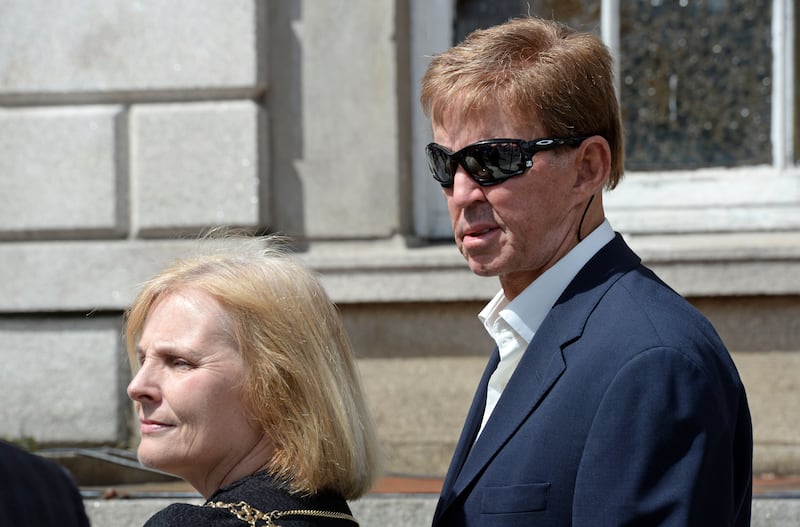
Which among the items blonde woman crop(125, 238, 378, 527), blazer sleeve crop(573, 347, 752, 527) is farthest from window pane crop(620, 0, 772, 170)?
blazer sleeve crop(573, 347, 752, 527)

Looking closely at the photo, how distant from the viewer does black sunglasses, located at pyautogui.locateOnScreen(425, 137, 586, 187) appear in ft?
6.57

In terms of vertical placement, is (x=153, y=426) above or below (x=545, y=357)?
below

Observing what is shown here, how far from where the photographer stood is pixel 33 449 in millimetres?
4914

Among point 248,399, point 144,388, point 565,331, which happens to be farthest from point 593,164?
point 144,388

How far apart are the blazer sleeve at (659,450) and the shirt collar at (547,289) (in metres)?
0.32

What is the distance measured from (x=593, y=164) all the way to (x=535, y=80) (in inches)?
7.7

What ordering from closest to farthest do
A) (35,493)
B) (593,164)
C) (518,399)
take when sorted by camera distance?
(35,493) → (518,399) → (593,164)

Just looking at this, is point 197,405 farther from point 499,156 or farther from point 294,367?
point 499,156

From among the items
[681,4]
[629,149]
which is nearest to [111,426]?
[629,149]

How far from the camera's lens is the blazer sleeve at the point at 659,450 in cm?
169

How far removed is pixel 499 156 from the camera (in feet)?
6.57

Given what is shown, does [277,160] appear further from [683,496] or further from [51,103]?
[683,496]

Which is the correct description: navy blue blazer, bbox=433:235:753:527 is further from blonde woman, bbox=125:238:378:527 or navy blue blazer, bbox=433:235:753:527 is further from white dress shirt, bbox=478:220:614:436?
blonde woman, bbox=125:238:378:527

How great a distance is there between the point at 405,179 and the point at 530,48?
2949 mm
